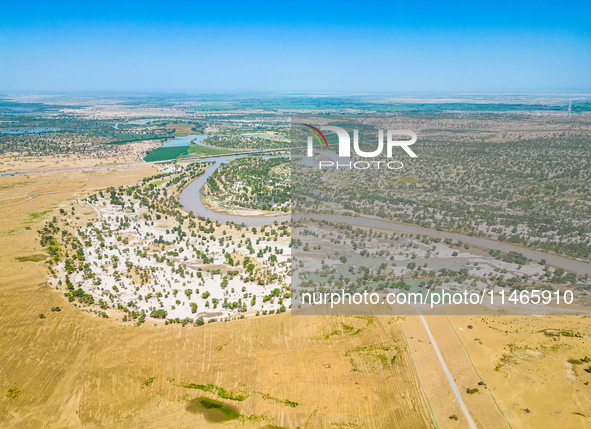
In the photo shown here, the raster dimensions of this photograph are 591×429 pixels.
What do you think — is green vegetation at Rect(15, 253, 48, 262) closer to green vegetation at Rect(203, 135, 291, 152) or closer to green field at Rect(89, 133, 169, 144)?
green vegetation at Rect(203, 135, 291, 152)

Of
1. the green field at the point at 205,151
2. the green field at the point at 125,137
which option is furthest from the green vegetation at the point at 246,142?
the green field at the point at 125,137

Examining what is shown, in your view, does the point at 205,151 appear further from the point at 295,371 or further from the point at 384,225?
the point at 295,371

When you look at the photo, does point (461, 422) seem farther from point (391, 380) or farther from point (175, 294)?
point (175, 294)

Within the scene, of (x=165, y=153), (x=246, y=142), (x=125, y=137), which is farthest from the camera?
(x=125, y=137)

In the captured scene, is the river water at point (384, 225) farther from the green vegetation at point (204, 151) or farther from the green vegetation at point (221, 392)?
the green vegetation at point (204, 151)

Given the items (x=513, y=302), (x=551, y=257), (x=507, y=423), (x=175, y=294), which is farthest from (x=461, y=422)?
(x=551, y=257)

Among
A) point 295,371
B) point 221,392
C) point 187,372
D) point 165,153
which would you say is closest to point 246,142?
point 165,153

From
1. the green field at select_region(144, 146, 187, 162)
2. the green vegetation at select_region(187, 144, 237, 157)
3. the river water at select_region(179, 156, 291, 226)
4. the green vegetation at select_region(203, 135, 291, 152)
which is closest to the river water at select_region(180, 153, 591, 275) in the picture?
the river water at select_region(179, 156, 291, 226)
